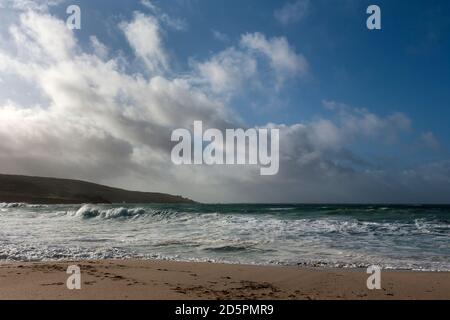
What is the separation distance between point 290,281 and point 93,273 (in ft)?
14.8

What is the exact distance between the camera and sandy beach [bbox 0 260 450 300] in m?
6.85

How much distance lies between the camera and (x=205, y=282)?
26.5 feet

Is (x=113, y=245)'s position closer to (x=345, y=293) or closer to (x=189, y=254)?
(x=189, y=254)

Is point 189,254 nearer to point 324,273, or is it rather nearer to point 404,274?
point 324,273

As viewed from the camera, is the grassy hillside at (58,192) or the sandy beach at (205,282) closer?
the sandy beach at (205,282)

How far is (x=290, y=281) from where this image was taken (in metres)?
8.28

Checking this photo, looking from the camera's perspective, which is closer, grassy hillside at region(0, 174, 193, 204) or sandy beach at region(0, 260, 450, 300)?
sandy beach at region(0, 260, 450, 300)

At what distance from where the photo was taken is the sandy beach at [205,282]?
270 inches

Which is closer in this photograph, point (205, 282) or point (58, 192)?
point (205, 282)
